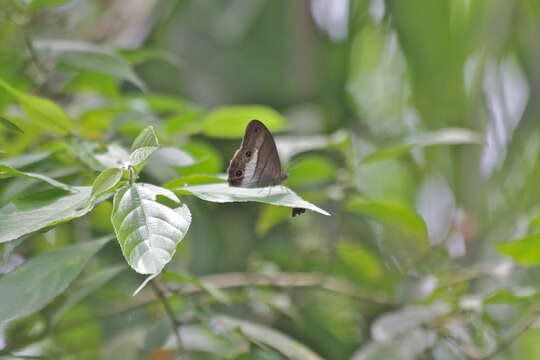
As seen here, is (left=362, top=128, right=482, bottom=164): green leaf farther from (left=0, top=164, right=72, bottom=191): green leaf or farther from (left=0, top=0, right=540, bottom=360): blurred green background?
(left=0, top=164, right=72, bottom=191): green leaf

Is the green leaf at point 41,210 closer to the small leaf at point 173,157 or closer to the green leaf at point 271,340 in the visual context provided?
the small leaf at point 173,157

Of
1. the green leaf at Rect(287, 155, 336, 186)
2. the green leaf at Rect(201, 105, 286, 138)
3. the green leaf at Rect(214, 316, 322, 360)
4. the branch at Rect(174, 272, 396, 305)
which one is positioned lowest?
the green leaf at Rect(214, 316, 322, 360)

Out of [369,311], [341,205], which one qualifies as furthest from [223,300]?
[369,311]

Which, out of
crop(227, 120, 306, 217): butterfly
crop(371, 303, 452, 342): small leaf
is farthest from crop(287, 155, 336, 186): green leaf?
crop(371, 303, 452, 342): small leaf

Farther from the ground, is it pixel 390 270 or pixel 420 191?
pixel 420 191

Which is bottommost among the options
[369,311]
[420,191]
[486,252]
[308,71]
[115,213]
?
[115,213]

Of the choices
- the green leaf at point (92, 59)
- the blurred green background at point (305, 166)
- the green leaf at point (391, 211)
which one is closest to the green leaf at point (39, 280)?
the blurred green background at point (305, 166)

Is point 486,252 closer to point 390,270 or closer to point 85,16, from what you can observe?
point 390,270

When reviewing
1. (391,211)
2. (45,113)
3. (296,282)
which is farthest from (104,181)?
(296,282)
